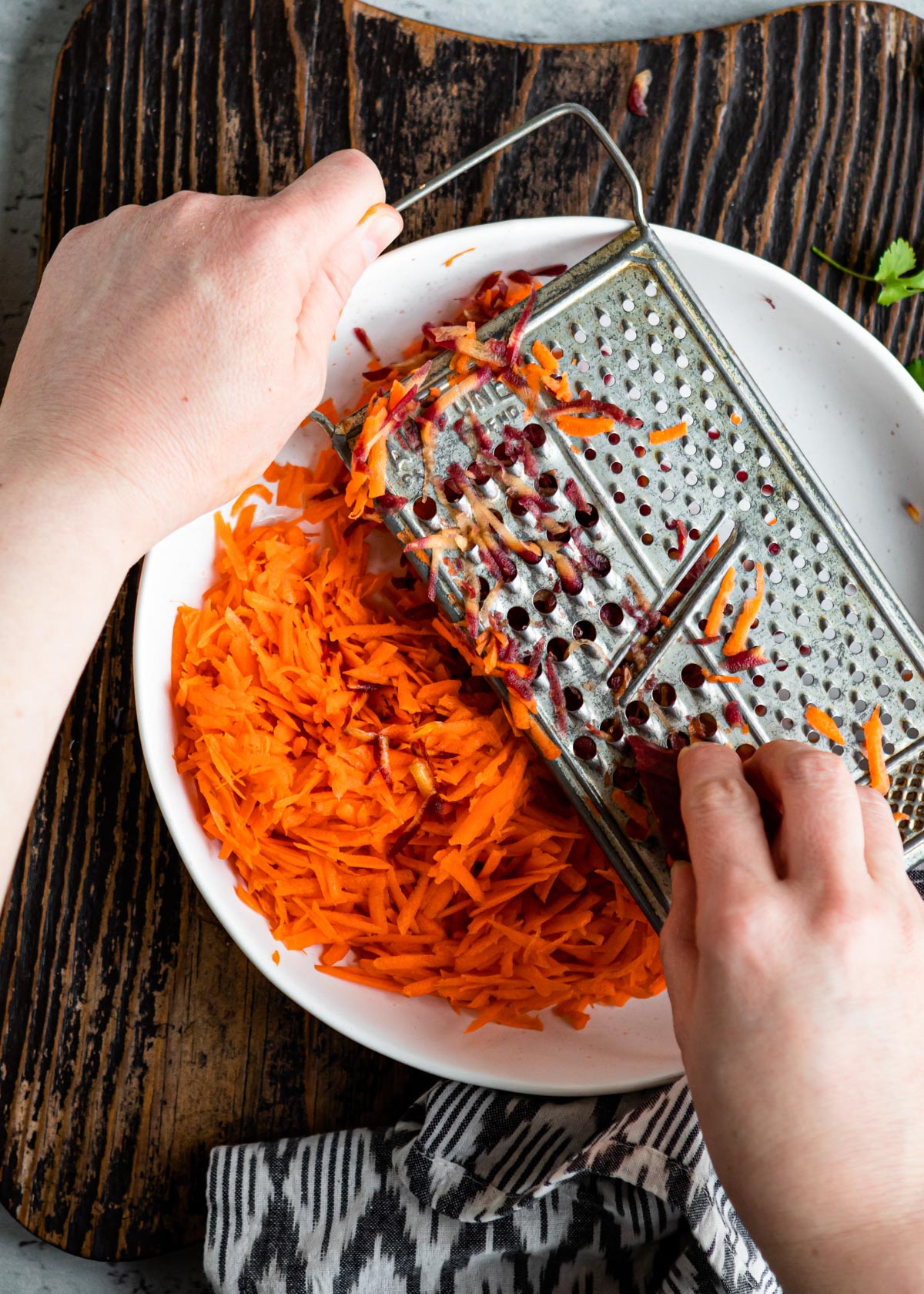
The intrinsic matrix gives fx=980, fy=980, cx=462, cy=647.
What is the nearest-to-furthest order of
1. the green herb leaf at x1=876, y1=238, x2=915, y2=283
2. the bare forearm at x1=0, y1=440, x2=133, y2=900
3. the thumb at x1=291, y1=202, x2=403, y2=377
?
1. the bare forearm at x1=0, y1=440, x2=133, y2=900
2. the thumb at x1=291, y1=202, x2=403, y2=377
3. the green herb leaf at x1=876, y1=238, x2=915, y2=283

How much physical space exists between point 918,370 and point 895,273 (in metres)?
0.15

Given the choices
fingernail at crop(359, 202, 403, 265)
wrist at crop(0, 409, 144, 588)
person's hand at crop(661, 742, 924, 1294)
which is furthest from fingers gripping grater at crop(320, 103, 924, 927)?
wrist at crop(0, 409, 144, 588)

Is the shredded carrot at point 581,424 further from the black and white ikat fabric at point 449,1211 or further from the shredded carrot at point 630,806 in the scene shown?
the black and white ikat fabric at point 449,1211

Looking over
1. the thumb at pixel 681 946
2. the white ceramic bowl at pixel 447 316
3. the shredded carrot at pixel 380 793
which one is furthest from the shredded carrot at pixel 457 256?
the thumb at pixel 681 946

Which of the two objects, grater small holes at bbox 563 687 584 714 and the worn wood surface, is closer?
grater small holes at bbox 563 687 584 714

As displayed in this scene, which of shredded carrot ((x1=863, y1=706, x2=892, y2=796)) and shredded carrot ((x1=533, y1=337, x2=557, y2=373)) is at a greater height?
shredded carrot ((x1=533, y1=337, x2=557, y2=373))

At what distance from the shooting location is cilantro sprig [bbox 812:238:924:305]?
4.82 feet

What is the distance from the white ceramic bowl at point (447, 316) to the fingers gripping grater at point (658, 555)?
98mm

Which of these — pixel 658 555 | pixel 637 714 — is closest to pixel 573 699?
pixel 637 714

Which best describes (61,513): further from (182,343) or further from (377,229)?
(377,229)

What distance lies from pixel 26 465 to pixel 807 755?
862 millimetres

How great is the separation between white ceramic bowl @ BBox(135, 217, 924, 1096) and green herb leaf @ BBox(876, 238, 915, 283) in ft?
0.65

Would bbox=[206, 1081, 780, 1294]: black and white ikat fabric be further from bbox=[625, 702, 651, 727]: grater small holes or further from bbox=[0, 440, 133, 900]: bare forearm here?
bbox=[0, 440, 133, 900]: bare forearm

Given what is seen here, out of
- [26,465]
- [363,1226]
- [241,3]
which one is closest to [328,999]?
[363,1226]
